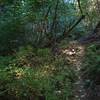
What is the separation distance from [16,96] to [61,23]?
18.2 feet

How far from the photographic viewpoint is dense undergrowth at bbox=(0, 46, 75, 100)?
602cm

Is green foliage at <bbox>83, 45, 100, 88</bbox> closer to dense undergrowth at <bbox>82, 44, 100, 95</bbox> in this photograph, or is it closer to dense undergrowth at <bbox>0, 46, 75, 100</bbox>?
dense undergrowth at <bbox>82, 44, 100, 95</bbox>

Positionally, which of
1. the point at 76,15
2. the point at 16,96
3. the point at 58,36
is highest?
the point at 76,15

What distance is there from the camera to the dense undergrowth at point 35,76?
19.7 feet

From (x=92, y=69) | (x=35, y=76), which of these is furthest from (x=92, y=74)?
(x=35, y=76)

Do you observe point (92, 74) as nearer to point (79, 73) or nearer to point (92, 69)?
point (92, 69)

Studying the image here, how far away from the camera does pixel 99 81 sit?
6543mm

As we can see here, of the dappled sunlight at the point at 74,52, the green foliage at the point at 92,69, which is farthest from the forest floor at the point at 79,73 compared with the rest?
the green foliage at the point at 92,69

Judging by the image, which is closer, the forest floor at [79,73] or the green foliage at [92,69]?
the forest floor at [79,73]

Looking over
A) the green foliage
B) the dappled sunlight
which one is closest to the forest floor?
the dappled sunlight

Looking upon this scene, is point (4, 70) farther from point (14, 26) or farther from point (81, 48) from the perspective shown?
point (81, 48)

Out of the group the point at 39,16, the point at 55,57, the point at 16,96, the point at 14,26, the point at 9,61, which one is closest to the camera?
the point at 16,96

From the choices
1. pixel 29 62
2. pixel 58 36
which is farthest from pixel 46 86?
pixel 58 36

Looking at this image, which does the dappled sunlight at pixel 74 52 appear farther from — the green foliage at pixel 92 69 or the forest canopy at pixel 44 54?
the green foliage at pixel 92 69
